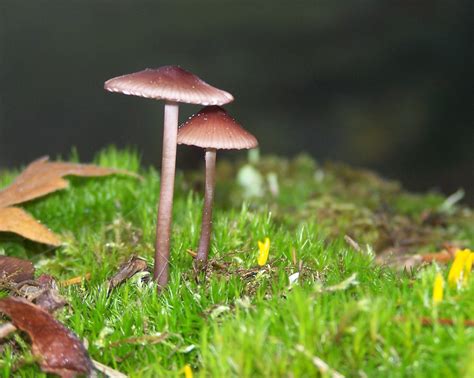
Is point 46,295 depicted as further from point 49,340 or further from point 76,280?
point 76,280

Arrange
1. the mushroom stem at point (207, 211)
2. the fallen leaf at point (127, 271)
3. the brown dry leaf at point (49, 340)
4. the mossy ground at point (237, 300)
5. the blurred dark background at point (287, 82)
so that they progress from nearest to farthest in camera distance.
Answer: the mossy ground at point (237, 300), the brown dry leaf at point (49, 340), the fallen leaf at point (127, 271), the mushroom stem at point (207, 211), the blurred dark background at point (287, 82)

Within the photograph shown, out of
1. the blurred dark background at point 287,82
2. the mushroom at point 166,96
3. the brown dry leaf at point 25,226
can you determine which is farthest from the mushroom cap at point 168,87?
the blurred dark background at point 287,82

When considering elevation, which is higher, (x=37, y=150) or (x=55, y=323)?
(x=55, y=323)

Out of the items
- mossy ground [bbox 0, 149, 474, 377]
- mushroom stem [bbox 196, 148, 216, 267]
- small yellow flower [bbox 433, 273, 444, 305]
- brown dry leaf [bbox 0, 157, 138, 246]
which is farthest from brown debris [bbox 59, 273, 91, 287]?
small yellow flower [bbox 433, 273, 444, 305]

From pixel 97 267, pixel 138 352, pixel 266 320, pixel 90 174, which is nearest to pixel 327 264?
pixel 266 320

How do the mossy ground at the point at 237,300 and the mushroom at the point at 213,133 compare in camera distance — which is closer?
the mossy ground at the point at 237,300

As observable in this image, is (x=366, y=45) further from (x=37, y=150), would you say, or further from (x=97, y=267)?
(x=97, y=267)

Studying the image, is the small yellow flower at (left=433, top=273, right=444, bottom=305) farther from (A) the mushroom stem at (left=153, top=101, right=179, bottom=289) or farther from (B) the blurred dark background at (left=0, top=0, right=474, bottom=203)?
(B) the blurred dark background at (left=0, top=0, right=474, bottom=203)

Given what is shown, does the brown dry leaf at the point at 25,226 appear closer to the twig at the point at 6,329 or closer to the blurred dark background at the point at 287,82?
the twig at the point at 6,329
